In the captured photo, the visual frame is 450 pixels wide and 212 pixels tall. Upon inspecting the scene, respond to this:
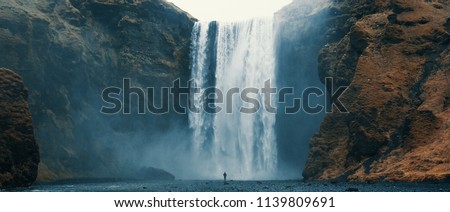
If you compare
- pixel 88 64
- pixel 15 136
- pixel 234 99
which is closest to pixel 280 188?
pixel 15 136

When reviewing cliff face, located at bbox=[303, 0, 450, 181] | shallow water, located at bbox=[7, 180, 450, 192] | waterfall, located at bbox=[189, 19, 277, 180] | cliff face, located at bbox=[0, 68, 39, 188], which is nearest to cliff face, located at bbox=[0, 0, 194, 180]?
waterfall, located at bbox=[189, 19, 277, 180]

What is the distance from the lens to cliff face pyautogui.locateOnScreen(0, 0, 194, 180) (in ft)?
181

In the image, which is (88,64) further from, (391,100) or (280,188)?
(391,100)

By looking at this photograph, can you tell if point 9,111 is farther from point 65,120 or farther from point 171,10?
point 171,10

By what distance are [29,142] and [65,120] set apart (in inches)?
768

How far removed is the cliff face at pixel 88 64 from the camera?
5531 centimetres

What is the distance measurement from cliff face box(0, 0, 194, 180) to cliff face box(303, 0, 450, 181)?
81.7ft

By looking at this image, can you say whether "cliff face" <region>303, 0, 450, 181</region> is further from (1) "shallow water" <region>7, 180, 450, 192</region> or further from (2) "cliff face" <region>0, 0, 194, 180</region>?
(2) "cliff face" <region>0, 0, 194, 180</region>

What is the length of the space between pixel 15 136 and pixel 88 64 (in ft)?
83.0

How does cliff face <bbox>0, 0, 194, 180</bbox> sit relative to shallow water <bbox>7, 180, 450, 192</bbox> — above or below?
above

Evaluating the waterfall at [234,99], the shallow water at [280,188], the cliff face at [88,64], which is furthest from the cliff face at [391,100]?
the cliff face at [88,64]

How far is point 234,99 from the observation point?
69.1 meters

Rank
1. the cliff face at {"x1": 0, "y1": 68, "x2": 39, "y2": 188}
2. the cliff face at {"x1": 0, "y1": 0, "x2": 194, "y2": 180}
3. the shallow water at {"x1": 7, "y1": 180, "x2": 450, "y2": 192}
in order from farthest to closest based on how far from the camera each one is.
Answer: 1. the cliff face at {"x1": 0, "y1": 0, "x2": 194, "y2": 180}
2. the cliff face at {"x1": 0, "y1": 68, "x2": 39, "y2": 188}
3. the shallow water at {"x1": 7, "y1": 180, "x2": 450, "y2": 192}

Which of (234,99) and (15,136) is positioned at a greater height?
(234,99)
